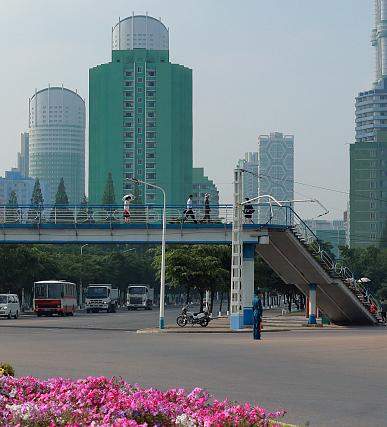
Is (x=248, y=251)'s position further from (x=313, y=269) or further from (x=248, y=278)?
(x=313, y=269)

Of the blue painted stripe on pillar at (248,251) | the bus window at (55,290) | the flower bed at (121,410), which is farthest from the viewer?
the bus window at (55,290)

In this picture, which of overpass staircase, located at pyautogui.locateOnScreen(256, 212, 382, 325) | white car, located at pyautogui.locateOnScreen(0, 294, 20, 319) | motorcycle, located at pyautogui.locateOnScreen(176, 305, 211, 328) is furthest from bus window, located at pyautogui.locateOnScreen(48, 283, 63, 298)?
motorcycle, located at pyautogui.locateOnScreen(176, 305, 211, 328)

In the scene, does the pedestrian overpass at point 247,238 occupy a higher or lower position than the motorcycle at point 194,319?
higher

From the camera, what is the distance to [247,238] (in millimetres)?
51625

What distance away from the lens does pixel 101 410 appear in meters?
10.5

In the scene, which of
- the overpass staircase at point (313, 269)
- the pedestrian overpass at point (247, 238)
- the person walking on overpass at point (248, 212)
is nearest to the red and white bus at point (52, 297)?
the pedestrian overpass at point (247, 238)

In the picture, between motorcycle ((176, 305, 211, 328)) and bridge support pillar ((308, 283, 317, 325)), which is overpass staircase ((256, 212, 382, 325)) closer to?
bridge support pillar ((308, 283, 317, 325))

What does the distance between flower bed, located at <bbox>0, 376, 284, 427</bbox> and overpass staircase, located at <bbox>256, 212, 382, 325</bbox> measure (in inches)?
1569

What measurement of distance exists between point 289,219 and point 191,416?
4376cm

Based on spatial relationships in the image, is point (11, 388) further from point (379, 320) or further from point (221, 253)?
point (221, 253)

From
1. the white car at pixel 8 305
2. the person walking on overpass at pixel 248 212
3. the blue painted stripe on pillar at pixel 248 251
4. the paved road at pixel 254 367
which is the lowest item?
the paved road at pixel 254 367

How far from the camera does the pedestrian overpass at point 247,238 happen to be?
5225 cm

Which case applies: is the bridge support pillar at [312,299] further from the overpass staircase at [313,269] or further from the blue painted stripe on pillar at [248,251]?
the blue painted stripe on pillar at [248,251]

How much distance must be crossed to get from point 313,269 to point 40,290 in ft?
97.7
